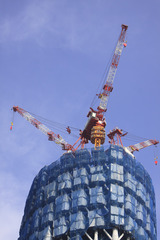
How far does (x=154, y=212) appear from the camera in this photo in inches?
5384

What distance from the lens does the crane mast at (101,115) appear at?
496ft

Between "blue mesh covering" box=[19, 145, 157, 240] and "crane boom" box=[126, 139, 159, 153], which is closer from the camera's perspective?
"blue mesh covering" box=[19, 145, 157, 240]

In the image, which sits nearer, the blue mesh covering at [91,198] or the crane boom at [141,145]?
the blue mesh covering at [91,198]

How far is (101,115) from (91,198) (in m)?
40.1

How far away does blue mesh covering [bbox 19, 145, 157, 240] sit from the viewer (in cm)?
11825

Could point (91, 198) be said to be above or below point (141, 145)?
below

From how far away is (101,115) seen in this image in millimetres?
156125

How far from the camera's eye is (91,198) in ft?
399

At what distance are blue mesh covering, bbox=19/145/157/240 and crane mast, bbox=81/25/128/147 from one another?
16526 millimetres

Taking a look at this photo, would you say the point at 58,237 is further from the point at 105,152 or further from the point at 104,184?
the point at 105,152

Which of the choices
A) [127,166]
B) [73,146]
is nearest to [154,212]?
[127,166]

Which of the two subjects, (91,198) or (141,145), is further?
(141,145)

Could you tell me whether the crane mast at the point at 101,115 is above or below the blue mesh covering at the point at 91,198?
above

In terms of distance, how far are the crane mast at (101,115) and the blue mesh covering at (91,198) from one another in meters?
16.5
